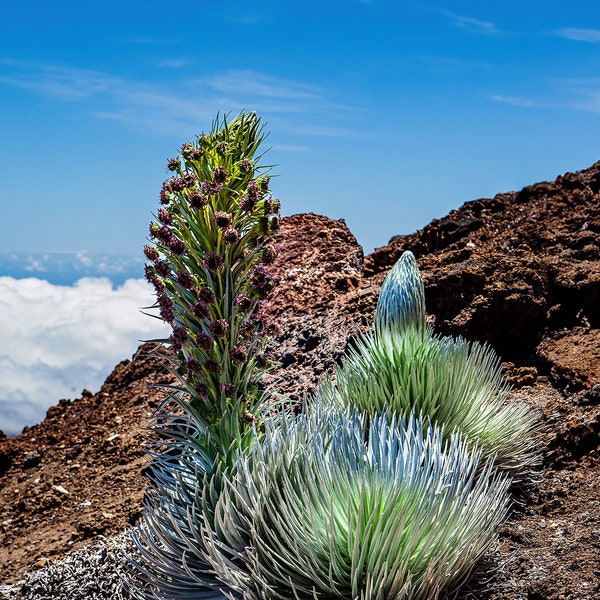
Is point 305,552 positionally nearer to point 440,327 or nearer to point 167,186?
point 167,186

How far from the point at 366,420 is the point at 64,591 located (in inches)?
92.3

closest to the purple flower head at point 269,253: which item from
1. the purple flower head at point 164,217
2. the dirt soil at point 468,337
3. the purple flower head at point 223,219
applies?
the purple flower head at point 223,219

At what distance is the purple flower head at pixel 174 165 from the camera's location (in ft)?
13.8

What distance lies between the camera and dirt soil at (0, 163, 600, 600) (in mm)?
4438

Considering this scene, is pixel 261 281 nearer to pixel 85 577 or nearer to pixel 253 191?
pixel 253 191

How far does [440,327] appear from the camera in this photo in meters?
6.52

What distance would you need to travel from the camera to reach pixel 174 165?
13.8ft

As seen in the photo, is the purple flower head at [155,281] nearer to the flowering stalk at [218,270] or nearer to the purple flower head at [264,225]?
the flowering stalk at [218,270]

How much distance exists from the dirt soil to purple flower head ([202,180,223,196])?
175 cm

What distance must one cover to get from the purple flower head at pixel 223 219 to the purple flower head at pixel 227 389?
0.79 metres

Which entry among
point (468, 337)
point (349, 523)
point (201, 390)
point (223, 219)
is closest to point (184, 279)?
point (223, 219)

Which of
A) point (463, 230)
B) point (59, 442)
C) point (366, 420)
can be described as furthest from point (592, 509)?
point (59, 442)

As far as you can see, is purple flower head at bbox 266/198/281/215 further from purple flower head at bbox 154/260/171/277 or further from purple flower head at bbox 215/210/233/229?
purple flower head at bbox 154/260/171/277

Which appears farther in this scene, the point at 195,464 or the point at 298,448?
the point at 195,464
